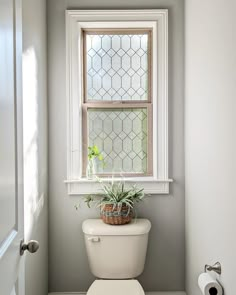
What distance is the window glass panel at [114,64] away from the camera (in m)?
3.07

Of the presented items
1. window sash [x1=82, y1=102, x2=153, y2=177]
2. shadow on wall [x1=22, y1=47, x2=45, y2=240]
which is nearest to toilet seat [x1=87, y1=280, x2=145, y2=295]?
shadow on wall [x1=22, y1=47, x2=45, y2=240]

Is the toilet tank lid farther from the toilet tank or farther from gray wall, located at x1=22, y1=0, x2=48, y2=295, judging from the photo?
gray wall, located at x1=22, y1=0, x2=48, y2=295

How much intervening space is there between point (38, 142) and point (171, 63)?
41.2 inches

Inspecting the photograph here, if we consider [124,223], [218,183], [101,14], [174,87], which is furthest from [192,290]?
[101,14]

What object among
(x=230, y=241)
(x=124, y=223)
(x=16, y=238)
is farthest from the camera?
(x=124, y=223)

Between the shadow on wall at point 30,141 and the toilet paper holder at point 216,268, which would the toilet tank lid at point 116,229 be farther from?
the toilet paper holder at point 216,268

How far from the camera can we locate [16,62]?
4.98 feet

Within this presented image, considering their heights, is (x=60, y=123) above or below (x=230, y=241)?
above

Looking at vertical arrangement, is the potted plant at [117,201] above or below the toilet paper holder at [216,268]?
above

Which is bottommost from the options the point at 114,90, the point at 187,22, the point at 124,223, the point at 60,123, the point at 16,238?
the point at 124,223

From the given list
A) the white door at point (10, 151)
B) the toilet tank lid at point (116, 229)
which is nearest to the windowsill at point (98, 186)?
the toilet tank lid at point (116, 229)

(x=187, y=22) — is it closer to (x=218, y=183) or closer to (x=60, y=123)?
(x=60, y=123)

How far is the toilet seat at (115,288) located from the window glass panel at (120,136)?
84cm

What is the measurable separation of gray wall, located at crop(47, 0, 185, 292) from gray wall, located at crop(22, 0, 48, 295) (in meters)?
0.09
